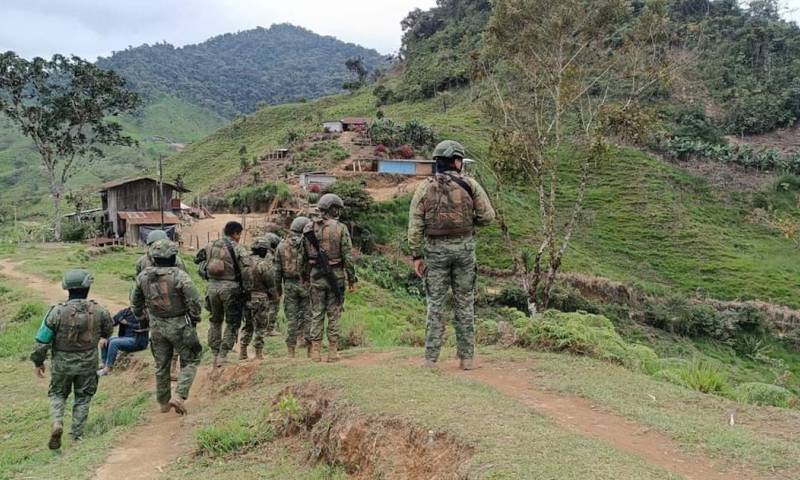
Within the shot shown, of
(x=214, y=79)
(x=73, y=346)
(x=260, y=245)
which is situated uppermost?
(x=214, y=79)

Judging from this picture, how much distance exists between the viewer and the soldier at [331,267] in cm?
841

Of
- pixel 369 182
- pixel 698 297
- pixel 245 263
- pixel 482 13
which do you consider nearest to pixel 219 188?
pixel 369 182

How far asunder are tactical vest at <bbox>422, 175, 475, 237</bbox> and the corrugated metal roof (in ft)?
106

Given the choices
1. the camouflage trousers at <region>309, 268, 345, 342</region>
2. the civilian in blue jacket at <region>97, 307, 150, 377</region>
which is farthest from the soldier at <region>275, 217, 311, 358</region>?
the civilian in blue jacket at <region>97, 307, 150, 377</region>

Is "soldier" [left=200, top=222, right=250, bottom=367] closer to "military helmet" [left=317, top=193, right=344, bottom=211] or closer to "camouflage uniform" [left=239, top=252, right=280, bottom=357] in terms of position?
"camouflage uniform" [left=239, top=252, right=280, bottom=357]

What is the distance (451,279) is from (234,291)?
3270 millimetres

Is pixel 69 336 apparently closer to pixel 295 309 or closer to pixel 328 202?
pixel 295 309

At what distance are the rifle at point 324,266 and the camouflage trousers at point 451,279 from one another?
1.65 meters

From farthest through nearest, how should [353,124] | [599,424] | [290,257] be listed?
[353,124]
[290,257]
[599,424]

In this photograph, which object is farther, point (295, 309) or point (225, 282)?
point (295, 309)

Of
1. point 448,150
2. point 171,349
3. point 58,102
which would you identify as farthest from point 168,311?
point 58,102

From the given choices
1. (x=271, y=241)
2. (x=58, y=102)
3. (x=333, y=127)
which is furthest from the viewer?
(x=333, y=127)

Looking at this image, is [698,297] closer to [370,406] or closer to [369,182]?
[369,182]

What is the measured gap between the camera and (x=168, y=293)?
24.6 feet
